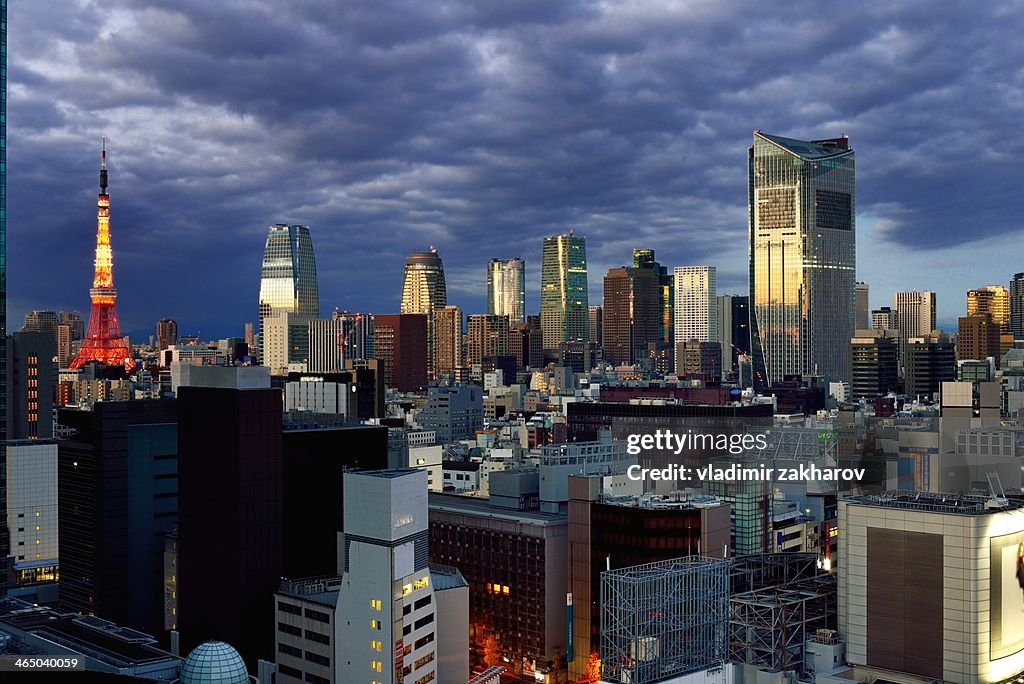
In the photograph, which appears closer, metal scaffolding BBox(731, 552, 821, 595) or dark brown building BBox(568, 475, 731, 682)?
metal scaffolding BBox(731, 552, 821, 595)

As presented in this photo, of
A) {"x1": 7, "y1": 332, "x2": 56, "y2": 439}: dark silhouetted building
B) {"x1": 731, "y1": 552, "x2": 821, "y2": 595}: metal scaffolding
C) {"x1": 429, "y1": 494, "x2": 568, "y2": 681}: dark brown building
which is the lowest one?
{"x1": 429, "y1": 494, "x2": 568, "y2": 681}: dark brown building

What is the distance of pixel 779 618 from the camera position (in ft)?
167

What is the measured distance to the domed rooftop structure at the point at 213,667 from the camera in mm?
43469

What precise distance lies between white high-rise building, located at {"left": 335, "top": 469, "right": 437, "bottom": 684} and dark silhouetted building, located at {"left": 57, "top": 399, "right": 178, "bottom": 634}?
3761cm

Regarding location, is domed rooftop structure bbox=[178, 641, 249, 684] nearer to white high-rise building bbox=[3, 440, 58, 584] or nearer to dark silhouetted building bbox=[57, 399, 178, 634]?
dark silhouetted building bbox=[57, 399, 178, 634]

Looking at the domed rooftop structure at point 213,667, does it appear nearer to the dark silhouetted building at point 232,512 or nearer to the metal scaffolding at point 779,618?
the dark silhouetted building at point 232,512

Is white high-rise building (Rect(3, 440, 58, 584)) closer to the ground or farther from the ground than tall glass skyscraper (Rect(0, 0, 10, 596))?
closer to the ground

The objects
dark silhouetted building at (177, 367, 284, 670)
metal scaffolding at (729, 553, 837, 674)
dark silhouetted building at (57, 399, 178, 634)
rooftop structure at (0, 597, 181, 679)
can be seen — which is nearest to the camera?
rooftop structure at (0, 597, 181, 679)

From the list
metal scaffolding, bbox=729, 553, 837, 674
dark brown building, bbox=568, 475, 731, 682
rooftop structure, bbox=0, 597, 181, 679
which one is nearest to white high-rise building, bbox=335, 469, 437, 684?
rooftop structure, bbox=0, 597, 181, 679

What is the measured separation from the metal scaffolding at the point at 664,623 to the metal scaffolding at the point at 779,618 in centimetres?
114

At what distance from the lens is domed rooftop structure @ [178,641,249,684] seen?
4347cm

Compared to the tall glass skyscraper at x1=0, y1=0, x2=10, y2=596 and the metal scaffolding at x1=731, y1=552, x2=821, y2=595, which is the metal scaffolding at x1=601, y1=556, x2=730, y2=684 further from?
the tall glass skyscraper at x1=0, y1=0, x2=10, y2=596

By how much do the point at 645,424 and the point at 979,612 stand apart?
102m

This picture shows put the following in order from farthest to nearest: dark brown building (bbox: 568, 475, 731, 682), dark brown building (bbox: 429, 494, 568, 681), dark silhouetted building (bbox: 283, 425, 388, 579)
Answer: dark silhouetted building (bbox: 283, 425, 388, 579)
dark brown building (bbox: 429, 494, 568, 681)
dark brown building (bbox: 568, 475, 731, 682)
